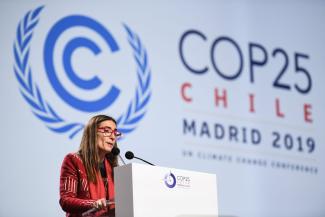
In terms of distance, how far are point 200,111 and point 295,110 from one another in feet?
3.32

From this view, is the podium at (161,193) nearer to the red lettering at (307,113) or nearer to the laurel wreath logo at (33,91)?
the laurel wreath logo at (33,91)

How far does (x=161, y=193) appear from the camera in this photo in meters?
3.31

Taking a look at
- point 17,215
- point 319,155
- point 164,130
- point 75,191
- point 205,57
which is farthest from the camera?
point 319,155

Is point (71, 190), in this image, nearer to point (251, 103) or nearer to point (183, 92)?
point (183, 92)

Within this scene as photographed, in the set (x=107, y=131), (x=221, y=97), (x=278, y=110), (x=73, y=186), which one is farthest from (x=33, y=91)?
(x=278, y=110)

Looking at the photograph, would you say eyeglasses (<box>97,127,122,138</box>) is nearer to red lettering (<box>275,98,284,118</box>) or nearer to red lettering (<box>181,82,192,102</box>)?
red lettering (<box>181,82,192,102</box>)

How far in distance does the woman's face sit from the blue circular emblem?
79 centimetres

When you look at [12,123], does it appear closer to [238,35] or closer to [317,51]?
[238,35]

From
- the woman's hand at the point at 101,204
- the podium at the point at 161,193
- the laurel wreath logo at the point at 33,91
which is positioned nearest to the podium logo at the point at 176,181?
the podium at the point at 161,193

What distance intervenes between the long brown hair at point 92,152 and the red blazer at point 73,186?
0.10ft

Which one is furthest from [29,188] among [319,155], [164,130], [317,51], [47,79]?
[317,51]

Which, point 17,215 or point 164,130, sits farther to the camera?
point 164,130

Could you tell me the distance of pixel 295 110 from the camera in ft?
20.0

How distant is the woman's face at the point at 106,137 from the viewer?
13.3 ft
